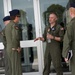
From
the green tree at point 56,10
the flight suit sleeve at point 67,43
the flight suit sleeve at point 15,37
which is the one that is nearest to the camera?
the flight suit sleeve at point 67,43

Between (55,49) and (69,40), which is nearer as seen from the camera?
(69,40)

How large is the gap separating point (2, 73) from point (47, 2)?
242cm

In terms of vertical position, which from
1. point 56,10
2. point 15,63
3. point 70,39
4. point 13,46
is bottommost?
point 15,63

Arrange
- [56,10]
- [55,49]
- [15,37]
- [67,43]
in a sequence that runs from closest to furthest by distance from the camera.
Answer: [67,43] < [15,37] < [55,49] < [56,10]

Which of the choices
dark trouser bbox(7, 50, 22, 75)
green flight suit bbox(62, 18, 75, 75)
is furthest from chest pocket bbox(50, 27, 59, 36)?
green flight suit bbox(62, 18, 75, 75)

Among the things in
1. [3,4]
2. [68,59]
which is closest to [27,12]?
[3,4]

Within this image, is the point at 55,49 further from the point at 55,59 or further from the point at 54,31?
the point at 54,31

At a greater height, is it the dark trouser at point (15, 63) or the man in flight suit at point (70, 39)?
the man in flight suit at point (70, 39)

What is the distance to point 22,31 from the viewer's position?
24.1ft

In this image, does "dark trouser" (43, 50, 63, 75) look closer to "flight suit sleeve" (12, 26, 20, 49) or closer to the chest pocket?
the chest pocket

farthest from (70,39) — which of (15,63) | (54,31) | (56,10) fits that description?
(56,10)

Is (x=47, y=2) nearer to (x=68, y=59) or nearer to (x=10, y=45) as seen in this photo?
(x=10, y=45)

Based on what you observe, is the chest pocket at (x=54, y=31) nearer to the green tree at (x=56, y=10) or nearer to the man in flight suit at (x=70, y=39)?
the man in flight suit at (x=70, y=39)

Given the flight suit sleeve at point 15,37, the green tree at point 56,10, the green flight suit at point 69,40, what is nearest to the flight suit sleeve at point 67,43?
the green flight suit at point 69,40
